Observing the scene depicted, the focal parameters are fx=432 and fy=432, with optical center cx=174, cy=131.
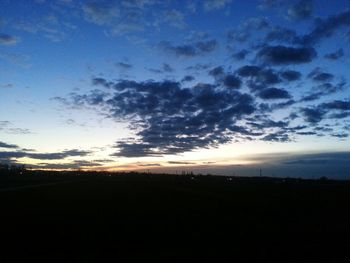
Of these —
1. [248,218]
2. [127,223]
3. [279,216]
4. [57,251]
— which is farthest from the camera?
[279,216]

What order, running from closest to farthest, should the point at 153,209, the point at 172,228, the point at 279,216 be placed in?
the point at 172,228
the point at 279,216
the point at 153,209

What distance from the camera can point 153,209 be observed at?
38.6 metres

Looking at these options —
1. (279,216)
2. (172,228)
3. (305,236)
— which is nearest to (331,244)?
(305,236)

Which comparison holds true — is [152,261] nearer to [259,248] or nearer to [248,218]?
[259,248]

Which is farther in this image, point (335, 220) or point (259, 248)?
point (335, 220)

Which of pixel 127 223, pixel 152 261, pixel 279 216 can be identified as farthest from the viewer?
pixel 279 216

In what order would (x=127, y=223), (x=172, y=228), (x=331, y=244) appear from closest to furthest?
1. (x=331, y=244)
2. (x=172, y=228)
3. (x=127, y=223)

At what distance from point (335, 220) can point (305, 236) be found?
10.1 metres

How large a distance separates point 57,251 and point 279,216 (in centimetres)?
2132

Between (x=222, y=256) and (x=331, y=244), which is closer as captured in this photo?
(x=222, y=256)

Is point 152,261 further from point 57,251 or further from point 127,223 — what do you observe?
point 127,223

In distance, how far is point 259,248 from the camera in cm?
2103

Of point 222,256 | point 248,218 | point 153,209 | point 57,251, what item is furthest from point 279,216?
point 57,251

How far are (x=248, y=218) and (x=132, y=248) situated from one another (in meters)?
14.9
